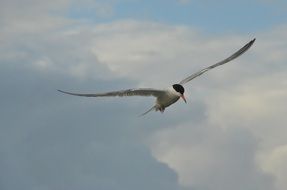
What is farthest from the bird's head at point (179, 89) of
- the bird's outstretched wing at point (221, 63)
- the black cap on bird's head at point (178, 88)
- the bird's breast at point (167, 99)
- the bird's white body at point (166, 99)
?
the bird's outstretched wing at point (221, 63)

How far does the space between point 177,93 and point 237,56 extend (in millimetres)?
6988

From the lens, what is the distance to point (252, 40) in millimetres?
40875

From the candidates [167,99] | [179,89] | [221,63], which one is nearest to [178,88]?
[179,89]

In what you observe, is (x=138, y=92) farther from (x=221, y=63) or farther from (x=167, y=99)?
(x=221, y=63)

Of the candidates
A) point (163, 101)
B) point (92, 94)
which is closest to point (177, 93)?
point (163, 101)

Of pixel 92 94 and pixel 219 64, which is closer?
pixel 92 94

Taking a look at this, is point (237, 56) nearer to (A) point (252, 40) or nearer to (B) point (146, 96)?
(A) point (252, 40)

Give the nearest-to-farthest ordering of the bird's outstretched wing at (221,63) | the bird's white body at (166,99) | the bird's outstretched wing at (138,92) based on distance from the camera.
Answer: the bird's outstretched wing at (138,92), the bird's white body at (166,99), the bird's outstretched wing at (221,63)

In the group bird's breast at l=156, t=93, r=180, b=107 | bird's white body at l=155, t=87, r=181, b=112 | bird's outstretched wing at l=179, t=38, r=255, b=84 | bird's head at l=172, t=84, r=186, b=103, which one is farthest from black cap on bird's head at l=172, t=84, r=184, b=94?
bird's outstretched wing at l=179, t=38, r=255, b=84

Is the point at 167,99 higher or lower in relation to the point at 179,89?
lower

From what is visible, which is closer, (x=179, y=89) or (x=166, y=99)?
(x=179, y=89)

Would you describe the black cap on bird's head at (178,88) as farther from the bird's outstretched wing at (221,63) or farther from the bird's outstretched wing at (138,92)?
the bird's outstretched wing at (221,63)

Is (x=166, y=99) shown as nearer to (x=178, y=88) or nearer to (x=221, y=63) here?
(x=178, y=88)

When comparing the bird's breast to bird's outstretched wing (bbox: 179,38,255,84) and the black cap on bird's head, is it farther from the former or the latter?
bird's outstretched wing (bbox: 179,38,255,84)
